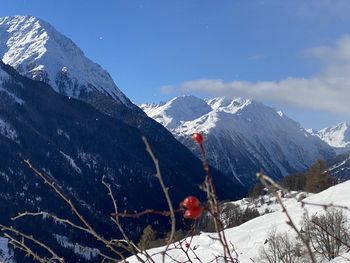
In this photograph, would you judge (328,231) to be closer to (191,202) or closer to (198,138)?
(198,138)

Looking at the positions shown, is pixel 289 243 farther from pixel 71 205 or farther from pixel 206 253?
pixel 71 205

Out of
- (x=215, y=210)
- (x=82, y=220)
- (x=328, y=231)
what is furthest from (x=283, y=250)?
(x=215, y=210)

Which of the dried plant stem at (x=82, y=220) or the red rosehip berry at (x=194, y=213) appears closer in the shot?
the red rosehip berry at (x=194, y=213)

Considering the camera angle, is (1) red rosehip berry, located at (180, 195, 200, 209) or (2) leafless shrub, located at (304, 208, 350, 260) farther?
(2) leafless shrub, located at (304, 208, 350, 260)

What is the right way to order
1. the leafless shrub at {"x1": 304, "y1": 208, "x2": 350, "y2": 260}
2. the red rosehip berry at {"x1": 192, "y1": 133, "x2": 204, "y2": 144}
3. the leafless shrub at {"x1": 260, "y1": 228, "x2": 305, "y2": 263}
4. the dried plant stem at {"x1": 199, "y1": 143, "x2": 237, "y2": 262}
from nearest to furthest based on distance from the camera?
the dried plant stem at {"x1": 199, "y1": 143, "x2": 237, "y2": 262}, the red rosehip berry at {"x1": 192, "y1": 133, "x2": 204, "y2": 144}, the leafless shrub at {"x1": 304, "y1": 208, "x2": 350, "y2": 260}, the leafless shrub at {"x1": 260, "y1": 228, "x2": 305, "y2": 263}

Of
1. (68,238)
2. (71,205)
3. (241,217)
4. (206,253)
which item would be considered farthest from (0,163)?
(71,205)

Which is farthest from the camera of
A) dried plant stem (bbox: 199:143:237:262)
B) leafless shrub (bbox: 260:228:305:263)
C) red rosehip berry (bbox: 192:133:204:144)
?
leafless shrub (bbox: 260:228:305:263)

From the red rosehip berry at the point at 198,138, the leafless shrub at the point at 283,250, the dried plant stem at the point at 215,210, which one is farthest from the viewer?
the leafless shrub at the point at 283,250

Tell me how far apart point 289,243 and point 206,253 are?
1574 cm

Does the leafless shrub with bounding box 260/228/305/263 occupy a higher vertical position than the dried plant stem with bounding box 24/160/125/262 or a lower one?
lower

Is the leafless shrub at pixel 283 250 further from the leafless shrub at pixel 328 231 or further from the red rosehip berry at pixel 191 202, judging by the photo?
the red rosehip berry at pixel 191 202

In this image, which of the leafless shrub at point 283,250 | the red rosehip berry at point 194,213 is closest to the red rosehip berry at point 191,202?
the red rosehip berry at point 194,213

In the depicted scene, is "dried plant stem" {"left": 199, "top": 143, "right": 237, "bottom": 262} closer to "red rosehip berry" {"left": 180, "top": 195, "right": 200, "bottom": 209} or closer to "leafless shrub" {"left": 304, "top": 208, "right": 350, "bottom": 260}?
"red rosehip berry" {"left": 180, "top": 195, "right": 200, "bottom": 209}

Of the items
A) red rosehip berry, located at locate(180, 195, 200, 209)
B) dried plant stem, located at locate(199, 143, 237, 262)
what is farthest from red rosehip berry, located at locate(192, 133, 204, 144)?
red rosehip berry, located at locate(180, 195, 200, 209)
